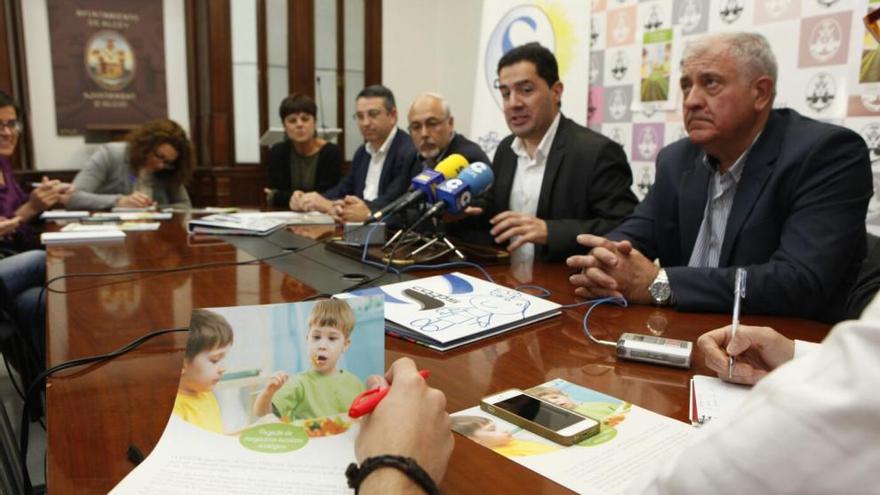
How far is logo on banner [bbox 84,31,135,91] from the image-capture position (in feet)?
15.3

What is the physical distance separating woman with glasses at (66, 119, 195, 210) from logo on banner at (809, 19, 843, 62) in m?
3.20

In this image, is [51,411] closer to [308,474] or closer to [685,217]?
[308,474]

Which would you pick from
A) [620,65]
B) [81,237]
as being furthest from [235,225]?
[620,65]

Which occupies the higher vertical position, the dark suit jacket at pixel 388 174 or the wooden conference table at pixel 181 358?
the dark suit jacket at pixel 388 174

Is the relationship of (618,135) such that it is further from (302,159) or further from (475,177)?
(302,159)

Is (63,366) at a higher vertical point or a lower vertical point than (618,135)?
lower

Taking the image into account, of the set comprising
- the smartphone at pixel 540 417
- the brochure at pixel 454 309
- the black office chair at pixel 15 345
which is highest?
the brochure at pixel 454 309

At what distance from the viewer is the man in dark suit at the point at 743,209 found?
144cm

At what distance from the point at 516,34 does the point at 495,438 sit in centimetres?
355

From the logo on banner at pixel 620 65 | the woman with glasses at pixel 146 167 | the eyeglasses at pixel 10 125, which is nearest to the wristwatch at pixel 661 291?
the logo on banner at pixel 620 65

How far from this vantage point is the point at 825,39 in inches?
99.7

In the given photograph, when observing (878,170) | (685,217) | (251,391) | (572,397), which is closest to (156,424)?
(251,391)

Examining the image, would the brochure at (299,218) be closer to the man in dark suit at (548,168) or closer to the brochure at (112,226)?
the brochure at (112,226)

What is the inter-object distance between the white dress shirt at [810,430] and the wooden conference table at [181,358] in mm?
298
